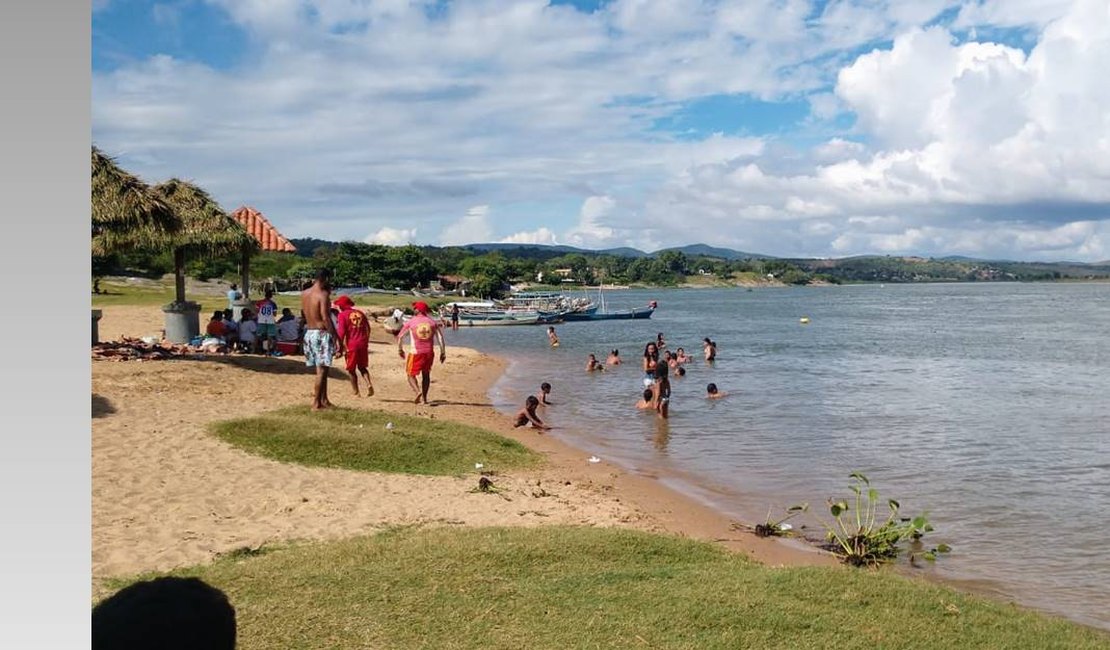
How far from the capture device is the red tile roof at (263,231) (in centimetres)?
2383

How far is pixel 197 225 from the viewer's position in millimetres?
20125

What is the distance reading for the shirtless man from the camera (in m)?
12.5

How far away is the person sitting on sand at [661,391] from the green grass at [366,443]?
6.37m

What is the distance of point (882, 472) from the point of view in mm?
13617

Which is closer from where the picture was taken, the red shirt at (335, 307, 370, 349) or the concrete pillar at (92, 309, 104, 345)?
the red shirt at (335, 307, 370, 349)

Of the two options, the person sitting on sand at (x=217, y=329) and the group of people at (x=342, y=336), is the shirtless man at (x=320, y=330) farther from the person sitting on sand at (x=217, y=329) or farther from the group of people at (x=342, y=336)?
the person sitting on sand at (x=217, y=329)

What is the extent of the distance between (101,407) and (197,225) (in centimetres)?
937

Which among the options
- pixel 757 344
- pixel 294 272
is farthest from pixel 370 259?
pixel 757 344

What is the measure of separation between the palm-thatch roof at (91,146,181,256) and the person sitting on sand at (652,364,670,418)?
983cm

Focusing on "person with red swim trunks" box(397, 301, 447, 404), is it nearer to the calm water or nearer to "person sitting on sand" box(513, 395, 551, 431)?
"person sitting on sand" box(513, 395, 551, 431)

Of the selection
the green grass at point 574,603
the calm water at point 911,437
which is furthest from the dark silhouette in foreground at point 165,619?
the calm water at point 911,437

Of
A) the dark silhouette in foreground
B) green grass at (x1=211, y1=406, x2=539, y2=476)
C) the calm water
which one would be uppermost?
the dark silhouette in foreground

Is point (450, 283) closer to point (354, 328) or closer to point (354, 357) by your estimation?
point (354, 357)

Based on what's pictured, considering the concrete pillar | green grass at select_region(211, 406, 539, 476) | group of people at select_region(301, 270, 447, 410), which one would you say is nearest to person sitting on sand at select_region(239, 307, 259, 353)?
the concrete pillar
